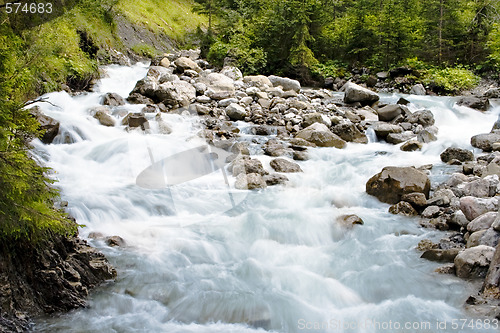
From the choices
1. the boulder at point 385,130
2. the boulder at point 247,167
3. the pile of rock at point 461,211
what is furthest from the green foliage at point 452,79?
the boulder at point 247,167

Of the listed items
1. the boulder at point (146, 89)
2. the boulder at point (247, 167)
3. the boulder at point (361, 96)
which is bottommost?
the boulder at point (247, 167)

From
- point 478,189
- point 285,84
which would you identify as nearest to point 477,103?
point 285,84

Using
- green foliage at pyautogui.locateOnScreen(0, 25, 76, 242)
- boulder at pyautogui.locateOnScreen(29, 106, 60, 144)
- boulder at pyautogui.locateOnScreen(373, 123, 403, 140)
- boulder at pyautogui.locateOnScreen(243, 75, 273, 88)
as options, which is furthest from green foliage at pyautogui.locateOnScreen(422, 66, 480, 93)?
green foliage at pyautogui.locateOnScreen(0, 25, 76, 242)

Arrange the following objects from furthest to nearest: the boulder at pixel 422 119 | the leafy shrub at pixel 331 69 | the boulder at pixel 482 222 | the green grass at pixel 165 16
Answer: the green grass at pixel 165 16
the leafy shrub at pixel 331 69
the boulder at pixel 422 119
the boulder at pixel 482 222

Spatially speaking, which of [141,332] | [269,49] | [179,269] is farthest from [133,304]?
[269,49]

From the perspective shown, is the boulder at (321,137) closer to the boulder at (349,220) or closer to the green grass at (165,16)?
the boulder at (349,220)

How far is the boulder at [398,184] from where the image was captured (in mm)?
7160

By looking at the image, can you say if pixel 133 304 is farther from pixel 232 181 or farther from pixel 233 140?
pixel 233 140

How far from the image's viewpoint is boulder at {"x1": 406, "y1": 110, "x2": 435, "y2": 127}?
1238 cm

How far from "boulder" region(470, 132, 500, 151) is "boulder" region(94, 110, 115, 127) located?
32.6 ft

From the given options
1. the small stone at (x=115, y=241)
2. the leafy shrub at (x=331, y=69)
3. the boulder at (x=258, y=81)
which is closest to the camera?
the small stone at (x=115, y=241)

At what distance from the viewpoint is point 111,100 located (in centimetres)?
1228

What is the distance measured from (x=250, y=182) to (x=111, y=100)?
6.72 m

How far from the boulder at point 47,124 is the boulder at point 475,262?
335 inches
